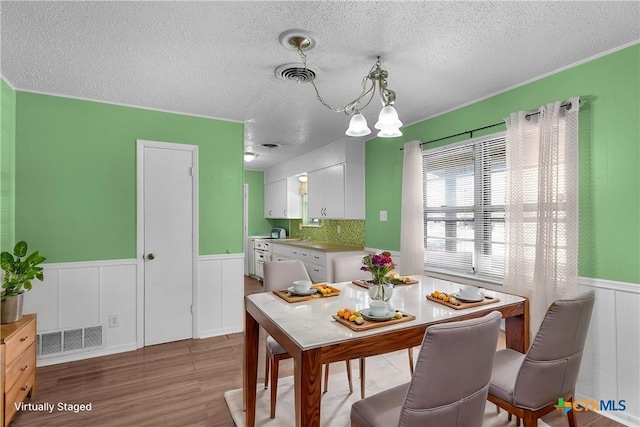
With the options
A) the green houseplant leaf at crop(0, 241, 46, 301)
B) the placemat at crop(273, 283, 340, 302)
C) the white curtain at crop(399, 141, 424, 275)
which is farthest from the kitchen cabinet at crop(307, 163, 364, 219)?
the green houseplant leaf at crop(0, 241, 46, 301)

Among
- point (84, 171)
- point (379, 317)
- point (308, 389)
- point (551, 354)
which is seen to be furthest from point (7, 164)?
point (551, 354)

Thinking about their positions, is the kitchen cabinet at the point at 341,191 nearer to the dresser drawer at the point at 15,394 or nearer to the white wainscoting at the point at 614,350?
the white wainscoting at the point at 614,350

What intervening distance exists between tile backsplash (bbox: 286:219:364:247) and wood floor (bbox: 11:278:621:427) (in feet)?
7.49

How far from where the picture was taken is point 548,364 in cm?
163

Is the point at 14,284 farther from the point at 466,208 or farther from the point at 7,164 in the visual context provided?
the point at 466,208

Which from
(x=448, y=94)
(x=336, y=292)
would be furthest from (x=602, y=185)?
(x=336, y=292)

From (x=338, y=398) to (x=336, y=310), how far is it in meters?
0.95

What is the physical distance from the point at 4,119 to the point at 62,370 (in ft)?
6.83

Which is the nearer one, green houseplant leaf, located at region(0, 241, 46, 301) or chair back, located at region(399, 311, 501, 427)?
chair back, located at region(399, 311, 501, 427)

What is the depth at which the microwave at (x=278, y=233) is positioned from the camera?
712 centimetres

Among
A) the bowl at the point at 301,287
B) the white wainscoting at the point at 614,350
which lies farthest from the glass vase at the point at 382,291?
the white wainscoting at the point at 614,350

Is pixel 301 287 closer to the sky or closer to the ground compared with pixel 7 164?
closer to the ground

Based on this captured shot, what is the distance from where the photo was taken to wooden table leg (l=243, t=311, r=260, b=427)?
201cm

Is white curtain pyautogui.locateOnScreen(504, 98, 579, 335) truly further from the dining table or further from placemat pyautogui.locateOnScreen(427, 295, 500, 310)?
placemat pyautogui.locateOnScreen(427, 295, 500, 310)
